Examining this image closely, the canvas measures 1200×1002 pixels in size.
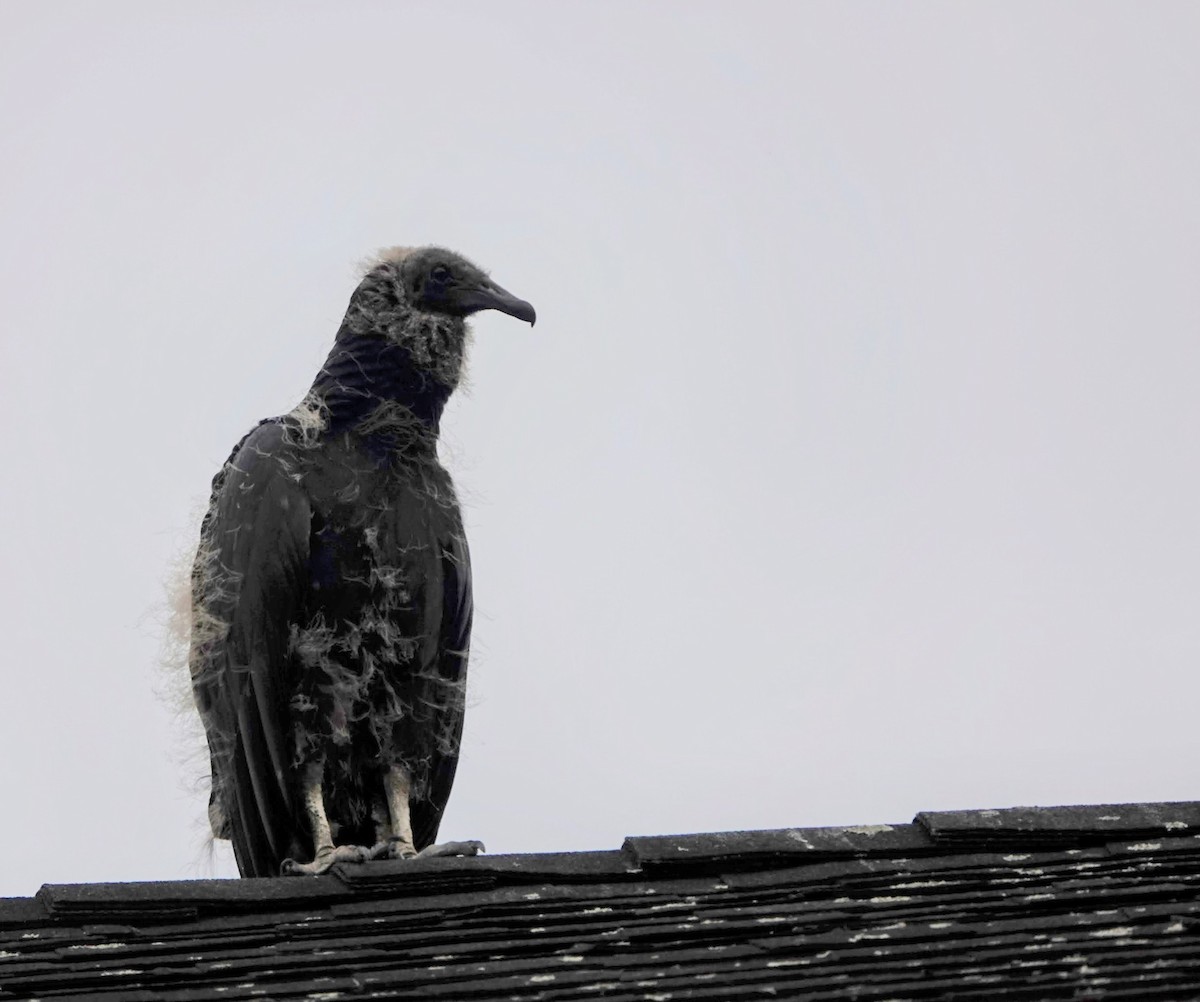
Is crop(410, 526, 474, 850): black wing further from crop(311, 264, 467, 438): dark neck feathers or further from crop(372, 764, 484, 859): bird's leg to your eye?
crop(311, 264, 467, 438): dark neck feathers

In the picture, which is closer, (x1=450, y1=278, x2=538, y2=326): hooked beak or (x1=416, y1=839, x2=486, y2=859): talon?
(x1=416, y1=839, x2=486, y2=859): talon

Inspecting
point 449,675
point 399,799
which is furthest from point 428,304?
point 399,799

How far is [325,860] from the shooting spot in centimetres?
464

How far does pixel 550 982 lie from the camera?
336 cm

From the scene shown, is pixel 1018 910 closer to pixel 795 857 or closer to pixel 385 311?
pixel 795 857

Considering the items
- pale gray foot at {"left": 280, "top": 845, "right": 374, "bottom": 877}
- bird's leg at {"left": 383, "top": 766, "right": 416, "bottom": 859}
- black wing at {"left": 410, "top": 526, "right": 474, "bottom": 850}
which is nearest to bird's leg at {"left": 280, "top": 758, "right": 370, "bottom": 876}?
pale gray foot at {"left": 280, "top": 845, "right": 374, "bottom": 877}

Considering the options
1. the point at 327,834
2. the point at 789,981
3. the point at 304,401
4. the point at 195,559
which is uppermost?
the point at 304,401

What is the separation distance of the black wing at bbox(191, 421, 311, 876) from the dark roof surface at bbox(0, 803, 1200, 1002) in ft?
3.96

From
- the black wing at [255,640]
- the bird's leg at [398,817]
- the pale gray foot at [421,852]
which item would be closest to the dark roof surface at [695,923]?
the pale gray foot at [421,852]

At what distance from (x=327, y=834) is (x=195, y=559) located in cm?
75

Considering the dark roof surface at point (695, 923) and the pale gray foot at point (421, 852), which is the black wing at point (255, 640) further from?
the dark roof surface at point (695, 923)

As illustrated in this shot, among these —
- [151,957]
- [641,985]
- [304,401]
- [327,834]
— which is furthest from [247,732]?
[641,985]

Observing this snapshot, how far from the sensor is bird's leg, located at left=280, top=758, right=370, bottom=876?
15.1 feet

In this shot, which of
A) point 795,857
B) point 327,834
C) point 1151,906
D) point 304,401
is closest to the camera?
point 1151,906
